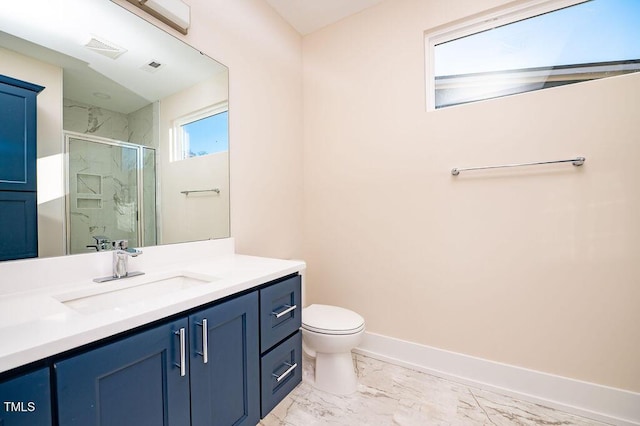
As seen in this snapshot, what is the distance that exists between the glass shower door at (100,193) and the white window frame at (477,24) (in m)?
1.85

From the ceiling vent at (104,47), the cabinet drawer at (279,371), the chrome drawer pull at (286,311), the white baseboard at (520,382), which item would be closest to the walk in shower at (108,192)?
the ceiling vent at (104,47)

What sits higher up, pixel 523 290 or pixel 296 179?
pixel 296 179

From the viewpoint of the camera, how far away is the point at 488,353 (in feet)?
5.49

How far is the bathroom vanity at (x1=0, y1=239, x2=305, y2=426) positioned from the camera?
62 cm

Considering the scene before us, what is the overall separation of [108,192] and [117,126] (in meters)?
0.31

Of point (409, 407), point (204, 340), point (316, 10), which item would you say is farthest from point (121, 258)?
point (316, 10)

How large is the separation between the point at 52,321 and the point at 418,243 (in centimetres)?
183

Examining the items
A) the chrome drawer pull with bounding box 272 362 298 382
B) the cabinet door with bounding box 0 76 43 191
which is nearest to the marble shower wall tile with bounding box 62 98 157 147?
the cabinet door with bounding box 0 76 43 191

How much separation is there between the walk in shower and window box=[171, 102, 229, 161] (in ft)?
0.52

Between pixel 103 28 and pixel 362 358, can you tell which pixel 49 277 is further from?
pixel 362 358

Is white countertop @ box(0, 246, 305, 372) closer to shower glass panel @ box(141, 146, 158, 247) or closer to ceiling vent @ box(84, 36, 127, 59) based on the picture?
shower glass panel @ box(141, 146, 158, 247)

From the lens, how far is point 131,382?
770mm

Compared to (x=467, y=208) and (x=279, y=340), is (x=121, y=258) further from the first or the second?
(x=467, y=208)

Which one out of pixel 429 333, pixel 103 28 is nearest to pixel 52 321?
pixel 103 28
